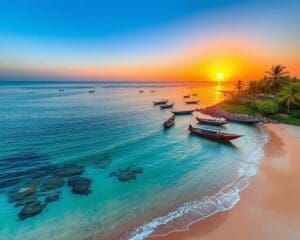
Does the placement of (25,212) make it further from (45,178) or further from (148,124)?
(148,124)

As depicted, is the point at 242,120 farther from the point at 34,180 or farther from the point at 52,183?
the point at 34,180

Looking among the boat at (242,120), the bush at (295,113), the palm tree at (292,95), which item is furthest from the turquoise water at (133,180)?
the palm tree at (292,95)

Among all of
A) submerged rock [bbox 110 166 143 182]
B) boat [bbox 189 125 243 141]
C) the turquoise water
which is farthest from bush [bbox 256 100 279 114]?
submerged rock [bbox 110 166 143 182]

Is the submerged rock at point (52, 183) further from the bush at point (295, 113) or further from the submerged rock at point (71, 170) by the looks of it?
the bush at point (295, 113)

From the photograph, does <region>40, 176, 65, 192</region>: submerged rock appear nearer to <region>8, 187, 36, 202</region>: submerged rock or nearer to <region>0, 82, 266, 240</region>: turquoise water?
<region>8, 187, 36, 202</region>: submerged rock

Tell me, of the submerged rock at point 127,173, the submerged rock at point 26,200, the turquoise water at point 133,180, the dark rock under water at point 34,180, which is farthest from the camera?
the submerged rock at point 127,173

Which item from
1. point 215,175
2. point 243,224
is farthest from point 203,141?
point 243,224
